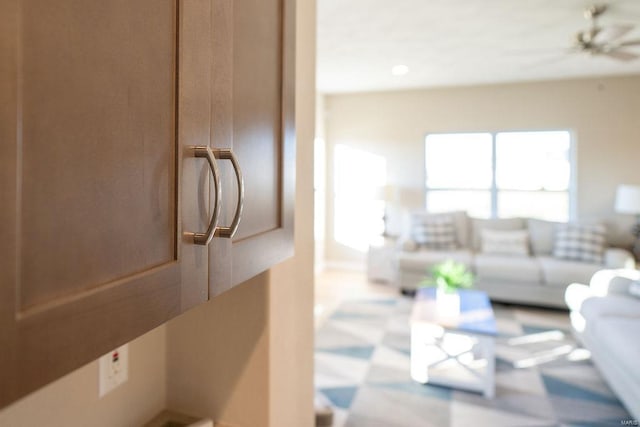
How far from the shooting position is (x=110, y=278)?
0.41 metres

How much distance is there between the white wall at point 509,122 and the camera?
4750 millimetres

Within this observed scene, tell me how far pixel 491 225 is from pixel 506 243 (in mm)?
412

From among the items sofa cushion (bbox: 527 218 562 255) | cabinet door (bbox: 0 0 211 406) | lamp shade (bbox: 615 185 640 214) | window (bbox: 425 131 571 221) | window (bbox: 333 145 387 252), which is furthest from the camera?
window (bbox: 333 145 387 252)

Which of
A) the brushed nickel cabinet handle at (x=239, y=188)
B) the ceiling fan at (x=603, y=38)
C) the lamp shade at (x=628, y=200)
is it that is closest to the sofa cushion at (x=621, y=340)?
the ceiling fan at (x=603, y=38)

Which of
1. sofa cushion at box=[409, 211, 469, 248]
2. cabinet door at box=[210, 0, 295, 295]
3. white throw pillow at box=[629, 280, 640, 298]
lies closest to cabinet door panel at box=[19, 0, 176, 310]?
cabinet door at box=[210, 0, 295, 295]

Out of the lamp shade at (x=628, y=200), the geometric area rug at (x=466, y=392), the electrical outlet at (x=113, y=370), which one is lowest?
the geometric area rug at (x=466, y=392)

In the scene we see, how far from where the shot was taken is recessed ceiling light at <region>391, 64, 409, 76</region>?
14.5 ft

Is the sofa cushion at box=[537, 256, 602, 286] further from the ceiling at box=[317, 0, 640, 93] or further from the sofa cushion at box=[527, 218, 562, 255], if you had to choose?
the ceiling at box=[317, 0, 640, 93]

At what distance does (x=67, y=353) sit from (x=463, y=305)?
2.97 meters

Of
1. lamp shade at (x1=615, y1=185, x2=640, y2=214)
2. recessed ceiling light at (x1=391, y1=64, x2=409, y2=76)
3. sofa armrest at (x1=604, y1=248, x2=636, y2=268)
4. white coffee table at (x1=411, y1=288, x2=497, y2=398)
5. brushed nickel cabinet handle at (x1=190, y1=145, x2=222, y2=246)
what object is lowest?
white coffee table at (x1=411, y1=288, x2=497, y2=398)

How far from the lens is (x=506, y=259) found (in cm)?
430

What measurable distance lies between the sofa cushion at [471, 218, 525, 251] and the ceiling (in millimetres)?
1786

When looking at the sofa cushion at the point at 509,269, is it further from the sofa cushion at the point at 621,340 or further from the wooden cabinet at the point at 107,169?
the wooden cabinet at the point at 107,169

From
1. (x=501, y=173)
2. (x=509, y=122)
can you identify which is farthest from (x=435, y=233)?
(x=509, y=122)
